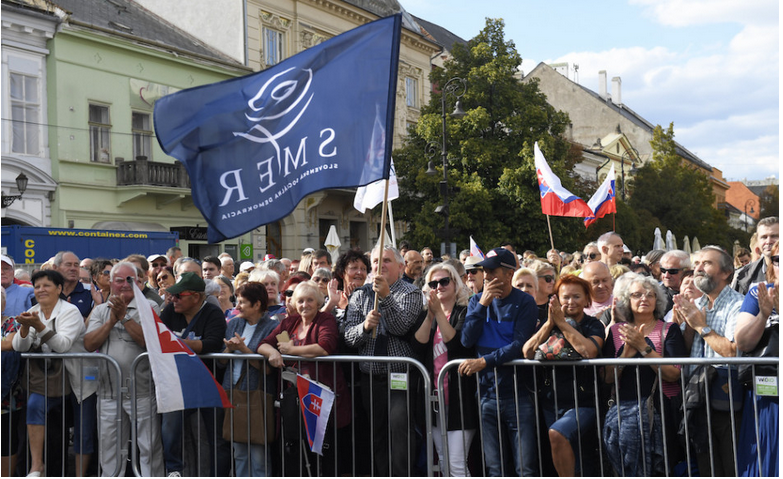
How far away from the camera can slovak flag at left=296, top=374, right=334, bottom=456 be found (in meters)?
5.85

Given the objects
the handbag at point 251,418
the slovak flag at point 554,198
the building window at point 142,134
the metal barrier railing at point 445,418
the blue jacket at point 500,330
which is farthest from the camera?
the building window at point 142,134

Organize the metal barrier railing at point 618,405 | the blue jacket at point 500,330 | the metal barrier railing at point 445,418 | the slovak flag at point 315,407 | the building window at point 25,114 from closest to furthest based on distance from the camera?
the metal barrier railing at point 618,405 → the metal barrier railing at point 445,418 → the blue jacket at point 500,330 → the slovak flag at point 315,407 → the building window at point 25,114

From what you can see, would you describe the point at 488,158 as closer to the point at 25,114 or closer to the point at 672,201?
the point at 25,114

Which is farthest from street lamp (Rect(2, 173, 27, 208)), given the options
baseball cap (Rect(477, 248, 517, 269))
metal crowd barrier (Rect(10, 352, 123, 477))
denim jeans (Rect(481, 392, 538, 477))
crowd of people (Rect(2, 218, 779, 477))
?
denim jeans (Rect(481, 392, 538, 477))

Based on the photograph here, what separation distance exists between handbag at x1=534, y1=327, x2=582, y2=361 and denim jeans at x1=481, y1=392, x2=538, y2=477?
1.16 feet

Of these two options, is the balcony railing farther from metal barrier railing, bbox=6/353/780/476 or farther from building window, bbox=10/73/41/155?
metal barrier railing, bbox=6/353/780/476

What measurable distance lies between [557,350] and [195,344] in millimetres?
2659

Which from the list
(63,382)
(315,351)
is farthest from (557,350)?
(63,382)

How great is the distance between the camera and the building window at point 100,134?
2314cm

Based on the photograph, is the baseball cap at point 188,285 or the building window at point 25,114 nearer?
the baseball cap at point 188,285

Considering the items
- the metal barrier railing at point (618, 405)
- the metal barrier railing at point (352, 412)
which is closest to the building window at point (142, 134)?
the metal barrier railing at point (352, 412)

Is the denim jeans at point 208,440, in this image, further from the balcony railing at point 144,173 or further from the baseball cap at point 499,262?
the balcony railing at point 144,173

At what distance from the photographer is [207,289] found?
7.96 m

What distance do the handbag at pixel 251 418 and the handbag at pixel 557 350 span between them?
6.78 feet
